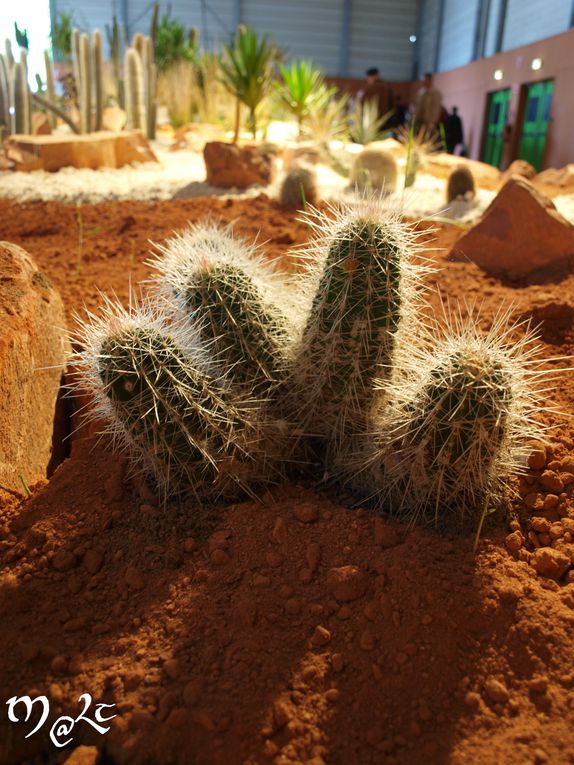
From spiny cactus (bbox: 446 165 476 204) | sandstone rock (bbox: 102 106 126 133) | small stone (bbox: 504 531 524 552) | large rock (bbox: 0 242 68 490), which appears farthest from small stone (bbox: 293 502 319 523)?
sandstone rock (bbox: 102 106 126 133)

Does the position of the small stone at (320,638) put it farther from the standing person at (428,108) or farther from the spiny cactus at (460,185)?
the standing person at (428,108)

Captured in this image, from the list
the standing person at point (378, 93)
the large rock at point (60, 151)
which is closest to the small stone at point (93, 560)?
the large rock at point (60, 151)

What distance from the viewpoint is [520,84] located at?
12.0 m

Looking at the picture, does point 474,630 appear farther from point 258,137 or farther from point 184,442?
point 258,137

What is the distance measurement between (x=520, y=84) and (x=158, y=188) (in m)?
8.49

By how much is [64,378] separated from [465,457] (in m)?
1.62

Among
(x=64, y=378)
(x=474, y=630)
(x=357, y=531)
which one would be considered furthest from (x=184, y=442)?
(x=64, y=378)

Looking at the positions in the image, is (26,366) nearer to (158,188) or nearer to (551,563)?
(551,563)

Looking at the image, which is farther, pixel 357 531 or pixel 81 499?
pixel 81 499

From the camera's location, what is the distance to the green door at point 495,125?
41.7 feet

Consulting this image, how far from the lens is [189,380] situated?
1706 millimetres

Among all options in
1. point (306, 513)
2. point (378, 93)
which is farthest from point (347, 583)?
point (378, 93)

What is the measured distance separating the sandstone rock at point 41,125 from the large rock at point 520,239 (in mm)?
8845

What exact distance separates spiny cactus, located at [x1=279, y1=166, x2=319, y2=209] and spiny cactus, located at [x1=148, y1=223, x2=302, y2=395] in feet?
11.3
